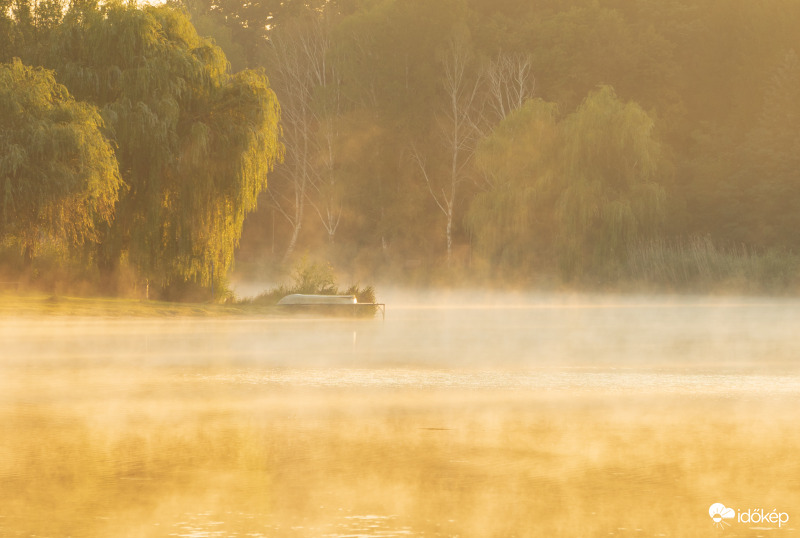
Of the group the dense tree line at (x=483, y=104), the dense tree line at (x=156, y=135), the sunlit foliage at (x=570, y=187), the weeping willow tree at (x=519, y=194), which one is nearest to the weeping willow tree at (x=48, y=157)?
the dense tree line at (x=156, y=135)

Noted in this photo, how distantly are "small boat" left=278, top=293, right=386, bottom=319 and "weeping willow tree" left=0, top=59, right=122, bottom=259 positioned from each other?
6.30 metres

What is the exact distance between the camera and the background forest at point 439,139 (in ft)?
107

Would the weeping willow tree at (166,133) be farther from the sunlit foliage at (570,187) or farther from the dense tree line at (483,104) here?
the dense tree line at (483,104)

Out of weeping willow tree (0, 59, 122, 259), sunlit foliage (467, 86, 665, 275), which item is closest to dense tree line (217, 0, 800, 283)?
sunlit foliage (467, 86, 665, 275)

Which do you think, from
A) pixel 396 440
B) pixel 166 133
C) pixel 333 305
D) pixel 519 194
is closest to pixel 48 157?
pixel 166 133

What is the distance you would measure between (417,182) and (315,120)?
24.9ft

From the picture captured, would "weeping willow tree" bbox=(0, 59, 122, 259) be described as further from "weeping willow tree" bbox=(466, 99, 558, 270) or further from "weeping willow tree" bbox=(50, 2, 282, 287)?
"weeping willow tree" bbox=(466, 99, 558, 270)

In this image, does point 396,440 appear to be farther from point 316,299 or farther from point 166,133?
point 316,299

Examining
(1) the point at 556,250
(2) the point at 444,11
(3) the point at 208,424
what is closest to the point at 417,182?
(2) the point at 444,11

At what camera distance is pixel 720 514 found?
6844 mm

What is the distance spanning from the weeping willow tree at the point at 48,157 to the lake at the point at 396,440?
796cm

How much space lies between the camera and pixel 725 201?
219 ft

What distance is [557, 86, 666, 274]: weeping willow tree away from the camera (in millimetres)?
54969

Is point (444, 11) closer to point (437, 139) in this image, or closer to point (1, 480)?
point (437, 139)
